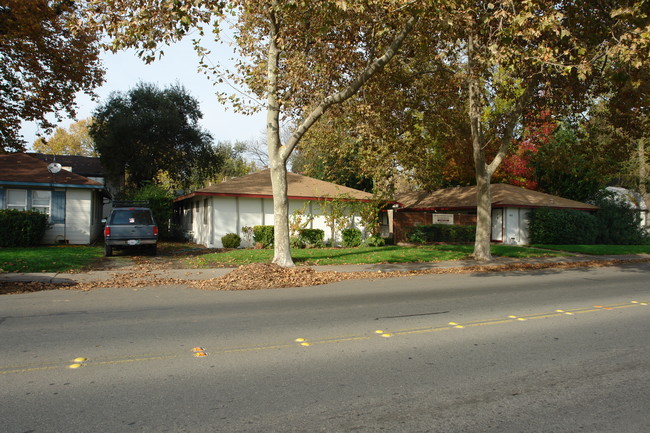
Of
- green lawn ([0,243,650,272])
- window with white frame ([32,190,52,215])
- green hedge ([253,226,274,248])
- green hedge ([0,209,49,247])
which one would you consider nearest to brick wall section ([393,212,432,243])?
green lawn ([0,243,650,272])

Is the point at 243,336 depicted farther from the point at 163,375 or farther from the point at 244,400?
the point at 244,400

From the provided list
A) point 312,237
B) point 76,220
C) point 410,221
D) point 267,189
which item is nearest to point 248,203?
point 267,189

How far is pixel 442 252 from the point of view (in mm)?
20297

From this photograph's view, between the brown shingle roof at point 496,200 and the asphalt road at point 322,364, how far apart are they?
767 inches

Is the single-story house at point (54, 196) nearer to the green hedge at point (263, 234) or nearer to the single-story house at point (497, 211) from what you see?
the green hedge at point (263, 234)

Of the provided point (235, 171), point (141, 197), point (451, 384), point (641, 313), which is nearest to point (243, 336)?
point (451, 384)

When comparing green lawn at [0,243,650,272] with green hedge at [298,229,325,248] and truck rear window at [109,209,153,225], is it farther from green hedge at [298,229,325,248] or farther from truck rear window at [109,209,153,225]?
green hedge at [298,229,325,248]

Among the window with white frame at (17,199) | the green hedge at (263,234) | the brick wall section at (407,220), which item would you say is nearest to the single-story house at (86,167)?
the window with white frame at (17,199)

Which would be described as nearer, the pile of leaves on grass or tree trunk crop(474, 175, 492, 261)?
the pile of leaves on grass

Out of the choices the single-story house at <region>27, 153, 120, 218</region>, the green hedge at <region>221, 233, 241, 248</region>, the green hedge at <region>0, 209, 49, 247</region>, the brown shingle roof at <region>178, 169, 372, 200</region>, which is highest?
the single-story house at <region>27, 153, 120, 218</region>

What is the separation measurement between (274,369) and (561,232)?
25835mm

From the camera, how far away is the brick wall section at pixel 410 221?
2892 centimetres

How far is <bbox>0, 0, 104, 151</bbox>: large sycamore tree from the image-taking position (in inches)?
677

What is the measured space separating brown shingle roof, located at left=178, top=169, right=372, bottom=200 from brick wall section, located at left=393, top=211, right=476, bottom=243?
4.27 meters
